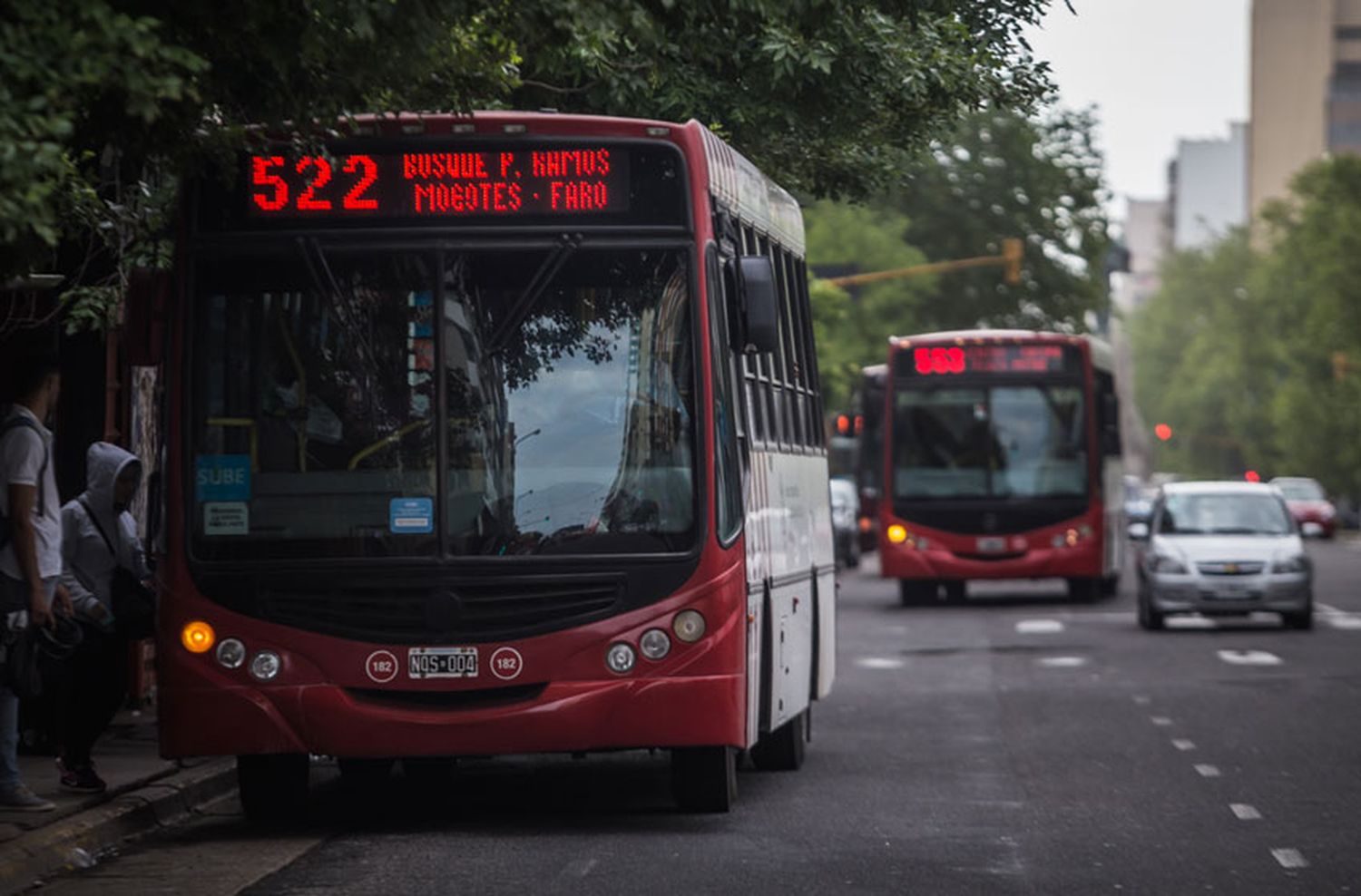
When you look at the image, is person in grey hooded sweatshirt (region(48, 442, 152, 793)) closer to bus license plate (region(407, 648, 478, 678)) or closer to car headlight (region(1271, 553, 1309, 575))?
bus license plate (region(407, 648, 478, 678))

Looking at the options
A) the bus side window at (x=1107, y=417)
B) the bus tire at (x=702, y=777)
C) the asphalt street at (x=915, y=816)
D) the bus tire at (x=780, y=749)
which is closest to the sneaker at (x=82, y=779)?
the asphalt street at (x=915, y=816)

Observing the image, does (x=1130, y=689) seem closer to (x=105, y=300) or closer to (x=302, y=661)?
(x=105, y=300)

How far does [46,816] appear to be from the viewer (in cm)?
1239

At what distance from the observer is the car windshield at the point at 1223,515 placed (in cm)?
3181

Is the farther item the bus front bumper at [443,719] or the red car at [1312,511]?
the red car at [1312,511]

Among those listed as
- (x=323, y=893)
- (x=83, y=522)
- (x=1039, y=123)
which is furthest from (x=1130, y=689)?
(x=1039, y=123)

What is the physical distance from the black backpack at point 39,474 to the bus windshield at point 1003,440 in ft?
83.7

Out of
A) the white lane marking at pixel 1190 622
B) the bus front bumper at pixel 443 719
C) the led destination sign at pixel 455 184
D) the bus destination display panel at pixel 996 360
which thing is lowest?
the white lane marking at pixel 1190 622

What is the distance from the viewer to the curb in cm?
1116

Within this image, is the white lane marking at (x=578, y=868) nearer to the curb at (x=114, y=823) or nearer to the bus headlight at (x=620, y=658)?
the bus headlight at (x=620, y=658)

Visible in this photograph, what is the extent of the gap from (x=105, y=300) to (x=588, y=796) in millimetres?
3543

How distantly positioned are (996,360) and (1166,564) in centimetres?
669

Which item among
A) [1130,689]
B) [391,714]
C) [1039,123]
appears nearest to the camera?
[391,714]

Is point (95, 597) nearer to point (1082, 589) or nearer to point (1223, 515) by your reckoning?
point (1223, 515)
